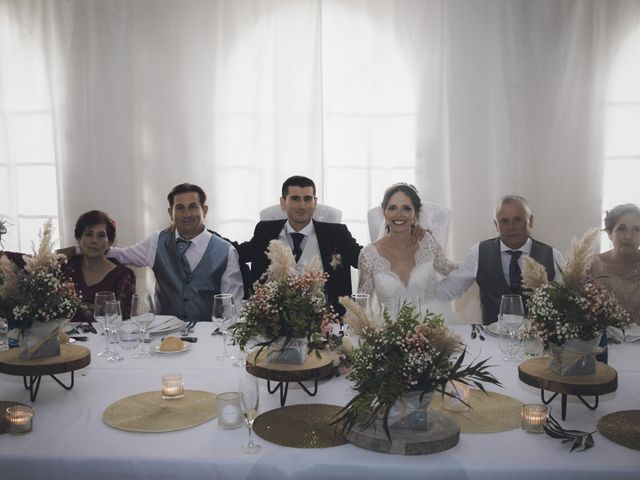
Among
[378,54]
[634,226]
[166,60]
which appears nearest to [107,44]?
[166,60]

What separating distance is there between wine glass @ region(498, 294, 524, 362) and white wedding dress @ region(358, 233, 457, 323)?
1.27m

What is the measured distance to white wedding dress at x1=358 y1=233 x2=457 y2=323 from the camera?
361 cm

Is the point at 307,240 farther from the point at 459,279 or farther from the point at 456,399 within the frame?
the point at 456,399

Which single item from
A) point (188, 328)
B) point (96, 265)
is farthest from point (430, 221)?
point (96, 265)

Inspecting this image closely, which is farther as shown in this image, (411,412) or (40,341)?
(40,341)

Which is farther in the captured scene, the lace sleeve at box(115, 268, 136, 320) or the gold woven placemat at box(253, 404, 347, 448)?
the lace sleeve at box(115, 268, 136, 320)

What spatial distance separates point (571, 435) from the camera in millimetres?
1683

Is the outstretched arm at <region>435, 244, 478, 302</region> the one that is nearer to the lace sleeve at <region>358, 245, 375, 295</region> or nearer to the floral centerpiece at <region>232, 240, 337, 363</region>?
the lace sleeve at <region>358, 245, 375, 295</region>

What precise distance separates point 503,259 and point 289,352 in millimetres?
1941

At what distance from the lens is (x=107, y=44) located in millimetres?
4656

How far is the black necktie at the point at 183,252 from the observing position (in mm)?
3879

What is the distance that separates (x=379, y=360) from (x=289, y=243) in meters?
2.36

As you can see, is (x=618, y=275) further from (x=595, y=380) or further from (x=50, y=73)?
(x=50, y=73)

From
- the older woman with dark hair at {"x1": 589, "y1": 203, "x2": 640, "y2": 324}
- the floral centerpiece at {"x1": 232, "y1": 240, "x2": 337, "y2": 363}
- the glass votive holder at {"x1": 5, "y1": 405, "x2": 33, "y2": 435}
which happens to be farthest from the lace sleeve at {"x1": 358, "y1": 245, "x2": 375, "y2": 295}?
the glass votive holder at {"x1": 5, "y1": 405, "x2": 33, "y2": 435}
